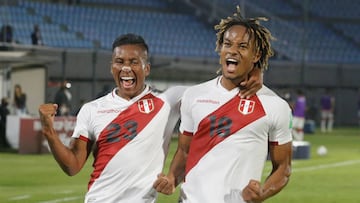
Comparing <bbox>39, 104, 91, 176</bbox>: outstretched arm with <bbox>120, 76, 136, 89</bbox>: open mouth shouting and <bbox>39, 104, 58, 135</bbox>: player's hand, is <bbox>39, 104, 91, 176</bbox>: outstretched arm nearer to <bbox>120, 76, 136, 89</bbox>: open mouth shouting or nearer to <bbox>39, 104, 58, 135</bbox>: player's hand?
<bbox>39, 104, 58, 135</bbox>: player's hand

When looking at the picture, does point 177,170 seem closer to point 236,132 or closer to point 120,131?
point 236,132

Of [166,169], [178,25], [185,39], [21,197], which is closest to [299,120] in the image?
[166,169]

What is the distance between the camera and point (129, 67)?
5.95 meters

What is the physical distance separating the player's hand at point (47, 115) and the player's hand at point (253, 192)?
1.25 metres

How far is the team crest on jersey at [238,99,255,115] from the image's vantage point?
526 centimetres

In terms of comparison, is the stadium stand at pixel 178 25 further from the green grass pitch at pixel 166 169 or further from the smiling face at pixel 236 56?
the smiling face at pixel 236 56

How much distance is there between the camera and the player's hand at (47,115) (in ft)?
17.9

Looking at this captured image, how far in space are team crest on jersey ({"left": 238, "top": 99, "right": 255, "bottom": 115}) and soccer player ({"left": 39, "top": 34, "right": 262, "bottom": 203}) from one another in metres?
0.96

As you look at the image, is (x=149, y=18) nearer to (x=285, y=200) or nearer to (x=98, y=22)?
(x=98, y=22)

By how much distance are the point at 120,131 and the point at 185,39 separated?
36706mm

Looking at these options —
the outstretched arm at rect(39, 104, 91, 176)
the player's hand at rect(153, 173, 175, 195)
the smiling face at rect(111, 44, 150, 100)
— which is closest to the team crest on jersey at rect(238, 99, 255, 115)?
the player's hand at rect(153, 173, 175, 195)

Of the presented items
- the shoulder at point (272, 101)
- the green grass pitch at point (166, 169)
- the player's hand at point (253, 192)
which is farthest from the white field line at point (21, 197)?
the player's hand at point (253, 192)

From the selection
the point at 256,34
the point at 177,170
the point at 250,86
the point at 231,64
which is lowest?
the point at 177,170

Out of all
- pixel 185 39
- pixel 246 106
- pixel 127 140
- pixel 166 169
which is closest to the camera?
A: pixel 246 106
